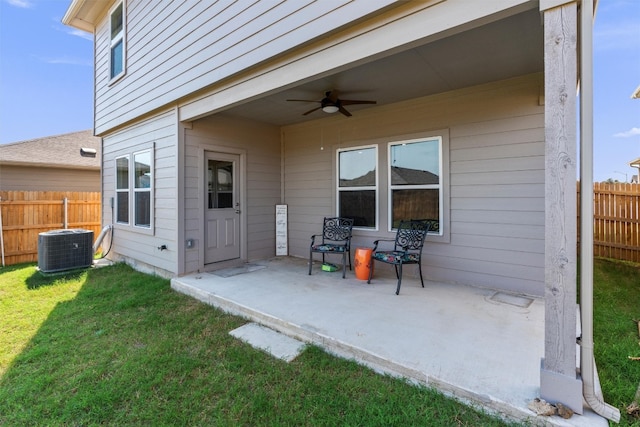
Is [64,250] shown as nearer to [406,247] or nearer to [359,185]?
[359,185]

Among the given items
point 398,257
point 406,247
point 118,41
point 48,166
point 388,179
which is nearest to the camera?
point 398,257

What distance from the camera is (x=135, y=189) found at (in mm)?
5535

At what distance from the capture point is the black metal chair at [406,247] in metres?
3.65

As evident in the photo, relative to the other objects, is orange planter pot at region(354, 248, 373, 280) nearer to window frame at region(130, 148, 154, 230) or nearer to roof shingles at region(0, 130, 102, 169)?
window frame at region(130, 148, 154, 230)

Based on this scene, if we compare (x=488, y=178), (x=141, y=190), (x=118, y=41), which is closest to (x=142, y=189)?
(x=141, y=190)

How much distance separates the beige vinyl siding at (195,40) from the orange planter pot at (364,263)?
2.62 m

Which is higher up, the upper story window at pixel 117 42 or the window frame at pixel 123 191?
the upper story window at pixel 117 42

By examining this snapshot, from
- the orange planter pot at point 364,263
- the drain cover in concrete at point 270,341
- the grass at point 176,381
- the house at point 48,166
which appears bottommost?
the grass at point 176,381

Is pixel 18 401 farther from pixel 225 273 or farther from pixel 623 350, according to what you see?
pixel 623 350

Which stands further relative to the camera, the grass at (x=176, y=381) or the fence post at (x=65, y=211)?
the fence post at (x=65, y=211)

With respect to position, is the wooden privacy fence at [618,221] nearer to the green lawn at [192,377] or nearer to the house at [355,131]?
the green lawn at [192,377]

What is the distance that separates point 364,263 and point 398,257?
22.7 inches

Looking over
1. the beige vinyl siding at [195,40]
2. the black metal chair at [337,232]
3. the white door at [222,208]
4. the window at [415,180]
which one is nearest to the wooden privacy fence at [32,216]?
the beige vinyl siding at [195,40]

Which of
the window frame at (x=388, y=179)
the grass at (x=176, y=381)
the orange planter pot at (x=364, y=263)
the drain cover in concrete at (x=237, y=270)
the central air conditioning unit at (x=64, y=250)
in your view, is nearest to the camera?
the grass at (x=176, y=381)
